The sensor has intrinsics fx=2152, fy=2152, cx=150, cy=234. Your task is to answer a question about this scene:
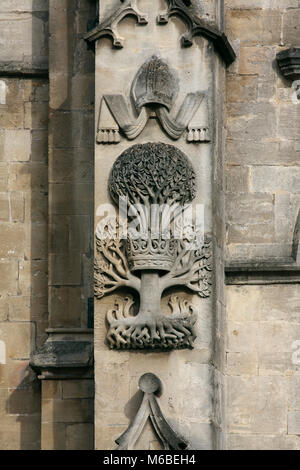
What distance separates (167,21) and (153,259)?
193cm

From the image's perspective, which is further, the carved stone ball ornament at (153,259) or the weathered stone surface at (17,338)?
the weathered stone surface at (17,338)

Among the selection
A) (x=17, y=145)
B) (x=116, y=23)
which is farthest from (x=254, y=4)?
(x=17, y=145)

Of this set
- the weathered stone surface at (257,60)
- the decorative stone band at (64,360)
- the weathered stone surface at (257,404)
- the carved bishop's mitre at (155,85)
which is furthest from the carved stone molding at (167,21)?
the weathered stone surface at (257,404)

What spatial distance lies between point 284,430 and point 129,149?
2.53 meters

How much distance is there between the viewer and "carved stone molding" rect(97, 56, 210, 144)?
16.7 meters

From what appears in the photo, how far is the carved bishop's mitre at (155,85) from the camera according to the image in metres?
16.7

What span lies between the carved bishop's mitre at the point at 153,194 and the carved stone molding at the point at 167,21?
0.94 metres

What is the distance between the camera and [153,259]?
53.9ft

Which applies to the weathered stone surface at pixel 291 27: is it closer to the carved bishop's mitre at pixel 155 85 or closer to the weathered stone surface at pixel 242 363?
the carved bishop's mitre at pixel 155 85

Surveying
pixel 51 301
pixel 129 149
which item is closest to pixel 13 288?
pixel 51 301

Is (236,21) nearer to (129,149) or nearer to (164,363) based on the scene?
(129,149)

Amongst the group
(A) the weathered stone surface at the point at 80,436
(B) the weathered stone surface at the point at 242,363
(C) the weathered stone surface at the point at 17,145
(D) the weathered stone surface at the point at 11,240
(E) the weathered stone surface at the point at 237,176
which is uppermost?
(C) the weathered stone surface at the point at 17,145

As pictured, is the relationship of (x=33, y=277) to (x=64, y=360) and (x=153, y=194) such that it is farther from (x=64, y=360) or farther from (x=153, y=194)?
(x=153, y=194)

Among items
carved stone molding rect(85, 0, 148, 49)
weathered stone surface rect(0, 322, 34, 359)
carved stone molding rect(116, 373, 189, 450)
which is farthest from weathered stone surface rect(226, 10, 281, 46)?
carved stone molding rect(116, 373, 189, 450)
